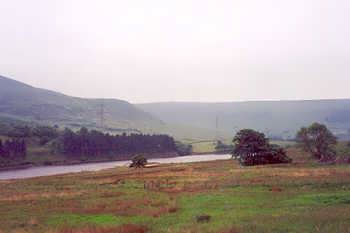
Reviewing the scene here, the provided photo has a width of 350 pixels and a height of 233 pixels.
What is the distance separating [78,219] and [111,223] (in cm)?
371

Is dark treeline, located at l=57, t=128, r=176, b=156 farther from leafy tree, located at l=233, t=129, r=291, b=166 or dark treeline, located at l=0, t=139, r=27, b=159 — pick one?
leafy tree, located at l=233, t=129, r=291, b=166

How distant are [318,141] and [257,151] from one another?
13245 millimetres

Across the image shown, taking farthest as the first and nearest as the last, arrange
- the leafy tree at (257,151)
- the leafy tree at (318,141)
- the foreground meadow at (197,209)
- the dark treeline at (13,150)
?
1. the dark treeline at (13,150)
2. the leafy tree at (318,141)
3. the leafy tree at (257,151)
4. the foreground meadow at (197,209)

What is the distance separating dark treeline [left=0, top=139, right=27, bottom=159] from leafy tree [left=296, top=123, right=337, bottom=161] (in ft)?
331

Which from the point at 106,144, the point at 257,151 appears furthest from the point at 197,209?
the point at 106,144

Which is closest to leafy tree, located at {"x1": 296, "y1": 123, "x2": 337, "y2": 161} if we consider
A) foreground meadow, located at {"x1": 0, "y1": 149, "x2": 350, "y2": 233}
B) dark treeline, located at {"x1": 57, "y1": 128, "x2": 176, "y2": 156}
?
foreground meadow, located at {"x1": 0, "y1": 149, "x2": 350, "y2": 233}

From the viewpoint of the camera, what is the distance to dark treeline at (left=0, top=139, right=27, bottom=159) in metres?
147

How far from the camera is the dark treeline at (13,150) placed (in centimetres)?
14711

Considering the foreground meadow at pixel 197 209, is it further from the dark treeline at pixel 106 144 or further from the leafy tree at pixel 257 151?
the dark treeline at pixel 106 144

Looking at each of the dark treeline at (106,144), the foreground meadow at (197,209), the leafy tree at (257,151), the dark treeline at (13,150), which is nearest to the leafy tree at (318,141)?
the leafy tree at (257,151)

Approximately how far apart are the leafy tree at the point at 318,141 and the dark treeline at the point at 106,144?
101 metres

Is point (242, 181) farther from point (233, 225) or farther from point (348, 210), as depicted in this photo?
point (233, 225)

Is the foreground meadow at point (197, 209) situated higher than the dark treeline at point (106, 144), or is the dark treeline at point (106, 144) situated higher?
the dark treeline at point (106, 144)

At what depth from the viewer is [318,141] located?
283 ft
